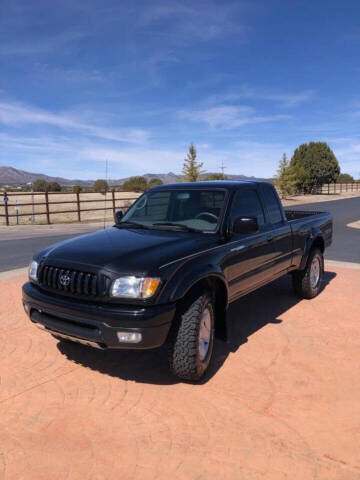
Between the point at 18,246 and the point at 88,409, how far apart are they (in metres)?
9.89

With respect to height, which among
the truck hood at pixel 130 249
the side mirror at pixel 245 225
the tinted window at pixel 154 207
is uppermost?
the tinted window at pixel 154 207

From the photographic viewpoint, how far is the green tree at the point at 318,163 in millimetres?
71312

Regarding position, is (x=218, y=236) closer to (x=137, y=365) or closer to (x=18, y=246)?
(x=137, y=365)

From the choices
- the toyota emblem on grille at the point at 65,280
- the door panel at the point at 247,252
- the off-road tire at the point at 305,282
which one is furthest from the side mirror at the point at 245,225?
the off-road tire at the point at 305,282

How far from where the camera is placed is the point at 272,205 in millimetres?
5441

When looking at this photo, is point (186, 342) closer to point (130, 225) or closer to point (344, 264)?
point (130, 225)

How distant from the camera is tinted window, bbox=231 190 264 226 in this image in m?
4.60

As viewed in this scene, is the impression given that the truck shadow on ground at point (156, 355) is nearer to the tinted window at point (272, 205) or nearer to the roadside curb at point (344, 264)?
the tinted window at point (272, 205)

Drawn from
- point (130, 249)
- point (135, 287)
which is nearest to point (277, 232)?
point (130, 249)

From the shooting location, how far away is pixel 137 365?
13.1ft

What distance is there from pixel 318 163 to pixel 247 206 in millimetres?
71816

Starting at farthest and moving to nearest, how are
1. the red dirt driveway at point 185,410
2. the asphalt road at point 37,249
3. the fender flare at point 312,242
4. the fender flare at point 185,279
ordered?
the asphalt road at point 37,249, the fender flare at point 312,242, the fender flare at point 185,279, the red dirt driveway at point 185,410

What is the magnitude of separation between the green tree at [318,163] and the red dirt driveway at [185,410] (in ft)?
227

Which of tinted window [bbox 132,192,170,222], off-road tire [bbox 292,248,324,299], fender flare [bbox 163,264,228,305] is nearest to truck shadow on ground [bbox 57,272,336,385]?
off-road tire [bbox 292,248,324,299]
